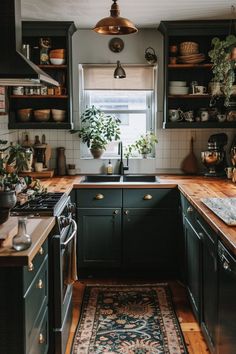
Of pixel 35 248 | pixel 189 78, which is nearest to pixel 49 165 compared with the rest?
pixel 189 78

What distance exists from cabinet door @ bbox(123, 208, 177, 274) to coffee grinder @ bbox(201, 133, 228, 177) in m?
0.65

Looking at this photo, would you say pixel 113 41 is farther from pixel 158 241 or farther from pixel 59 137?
pixel 158 241

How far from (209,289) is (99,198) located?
1660 millimetres

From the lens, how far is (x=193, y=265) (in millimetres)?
3393

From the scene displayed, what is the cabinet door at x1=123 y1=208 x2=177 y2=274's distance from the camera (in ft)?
13.9

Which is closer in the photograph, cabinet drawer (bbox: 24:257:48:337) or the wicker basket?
cabinet drawer (bbox: 24:257:48:337)

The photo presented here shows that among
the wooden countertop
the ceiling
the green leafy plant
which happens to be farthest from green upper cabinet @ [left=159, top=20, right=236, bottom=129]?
the wooden countertop

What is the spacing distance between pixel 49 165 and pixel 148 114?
1158 mm

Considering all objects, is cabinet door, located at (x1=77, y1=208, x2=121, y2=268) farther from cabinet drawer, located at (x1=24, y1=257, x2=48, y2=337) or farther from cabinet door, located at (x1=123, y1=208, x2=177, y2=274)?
cabinet drawer, located at (x1=24, y1=257, x2=48, y2=337)

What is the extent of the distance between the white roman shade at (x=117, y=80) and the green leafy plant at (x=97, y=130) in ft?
0.83

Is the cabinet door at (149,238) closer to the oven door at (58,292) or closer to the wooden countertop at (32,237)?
the oven door at (58,292)

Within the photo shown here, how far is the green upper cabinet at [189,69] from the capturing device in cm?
435

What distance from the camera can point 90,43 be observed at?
4.68m

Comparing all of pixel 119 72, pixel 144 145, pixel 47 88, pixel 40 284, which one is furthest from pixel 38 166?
pixel 40 284
